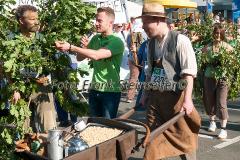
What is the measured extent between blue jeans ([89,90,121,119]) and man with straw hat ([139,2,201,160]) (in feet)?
1.94

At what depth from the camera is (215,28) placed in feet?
23.6

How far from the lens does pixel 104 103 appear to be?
5.51 meters

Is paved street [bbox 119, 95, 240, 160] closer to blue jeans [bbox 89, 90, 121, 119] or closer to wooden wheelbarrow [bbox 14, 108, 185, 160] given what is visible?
blue jeans [bbox 89, 90, 121, 119]

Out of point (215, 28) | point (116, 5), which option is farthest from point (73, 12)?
point (116, 5)

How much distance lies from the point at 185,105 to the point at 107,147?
4.51 feet

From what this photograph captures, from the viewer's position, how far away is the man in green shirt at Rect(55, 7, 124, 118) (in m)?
5.31

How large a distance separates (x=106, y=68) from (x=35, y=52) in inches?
63.6

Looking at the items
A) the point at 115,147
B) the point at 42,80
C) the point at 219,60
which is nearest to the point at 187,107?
the point at 115,147

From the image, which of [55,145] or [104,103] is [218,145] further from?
[55,145]

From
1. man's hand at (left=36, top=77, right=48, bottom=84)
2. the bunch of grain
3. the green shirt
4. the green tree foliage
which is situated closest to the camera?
the bunch of grain

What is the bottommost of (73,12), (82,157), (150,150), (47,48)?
(150,150)

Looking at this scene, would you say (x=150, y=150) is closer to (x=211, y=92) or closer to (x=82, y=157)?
(x=82, y=157)

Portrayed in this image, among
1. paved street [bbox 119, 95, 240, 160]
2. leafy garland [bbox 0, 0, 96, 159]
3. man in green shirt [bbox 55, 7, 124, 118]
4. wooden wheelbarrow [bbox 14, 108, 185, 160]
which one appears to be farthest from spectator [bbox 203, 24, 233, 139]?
wooden wheelbarrow [bbox 14, 108, 185, 160]

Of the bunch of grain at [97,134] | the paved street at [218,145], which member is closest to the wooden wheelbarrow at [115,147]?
the bunch of grain at [97,134]
